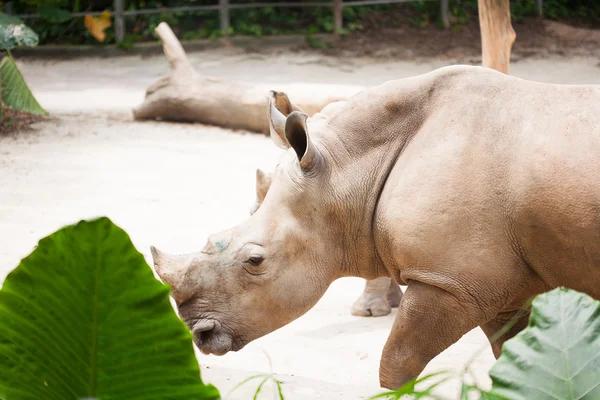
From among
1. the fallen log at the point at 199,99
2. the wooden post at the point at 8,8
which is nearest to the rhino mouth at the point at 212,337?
the fallen log at the point at 199,99

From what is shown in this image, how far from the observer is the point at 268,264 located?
3555mm

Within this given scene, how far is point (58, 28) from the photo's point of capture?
629 inches

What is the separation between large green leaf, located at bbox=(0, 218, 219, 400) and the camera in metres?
1.69

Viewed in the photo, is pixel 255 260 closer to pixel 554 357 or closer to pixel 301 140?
pixel 301 140

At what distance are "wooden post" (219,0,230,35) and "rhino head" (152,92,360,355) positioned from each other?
12.7 meters

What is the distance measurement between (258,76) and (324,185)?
9.84 metres

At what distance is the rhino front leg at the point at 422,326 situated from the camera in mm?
3441

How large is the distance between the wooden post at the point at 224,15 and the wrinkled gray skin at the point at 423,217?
41.1 feet

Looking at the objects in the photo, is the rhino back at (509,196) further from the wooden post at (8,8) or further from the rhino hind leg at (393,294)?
the wooden post at (8,8)

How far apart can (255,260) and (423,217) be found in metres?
0.64

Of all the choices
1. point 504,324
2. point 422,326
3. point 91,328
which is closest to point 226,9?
point 504,324

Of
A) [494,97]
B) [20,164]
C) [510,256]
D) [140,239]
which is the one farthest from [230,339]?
[20,164]

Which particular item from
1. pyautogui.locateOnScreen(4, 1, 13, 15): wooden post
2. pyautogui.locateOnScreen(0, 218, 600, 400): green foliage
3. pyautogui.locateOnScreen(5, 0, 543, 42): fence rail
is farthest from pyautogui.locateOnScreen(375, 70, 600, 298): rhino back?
pyautogui.locateOnScreen(4, 1, 13, 15): wooden post

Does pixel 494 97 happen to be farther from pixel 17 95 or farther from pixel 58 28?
pixel 58 28
